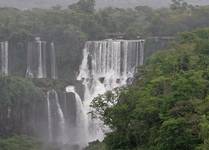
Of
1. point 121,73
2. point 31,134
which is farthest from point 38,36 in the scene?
point 31,134

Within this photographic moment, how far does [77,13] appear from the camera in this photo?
42156mm

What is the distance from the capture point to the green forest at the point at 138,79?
1566 cm

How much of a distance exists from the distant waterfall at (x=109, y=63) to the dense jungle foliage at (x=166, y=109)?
1592 cm

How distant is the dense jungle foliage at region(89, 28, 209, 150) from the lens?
15039 millimetres

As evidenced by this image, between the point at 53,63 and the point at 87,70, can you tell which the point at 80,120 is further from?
the point at 53,63

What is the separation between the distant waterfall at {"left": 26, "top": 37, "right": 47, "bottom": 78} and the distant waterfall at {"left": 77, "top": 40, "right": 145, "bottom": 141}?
2311 mm

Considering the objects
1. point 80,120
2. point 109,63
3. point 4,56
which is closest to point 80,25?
point 109,63

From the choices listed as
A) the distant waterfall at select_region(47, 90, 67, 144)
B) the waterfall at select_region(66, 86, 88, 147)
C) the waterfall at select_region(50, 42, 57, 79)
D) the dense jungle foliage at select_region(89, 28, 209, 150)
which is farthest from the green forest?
the waterfall at select_region(66, 86, 88, 147)

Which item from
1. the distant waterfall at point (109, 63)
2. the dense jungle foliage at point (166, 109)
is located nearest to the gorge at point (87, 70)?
the distant waterfall at point (109, 63)

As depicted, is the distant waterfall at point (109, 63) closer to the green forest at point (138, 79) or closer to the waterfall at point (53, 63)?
the green forest at point (138, 79)

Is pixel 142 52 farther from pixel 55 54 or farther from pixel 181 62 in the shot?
pixel 181 62

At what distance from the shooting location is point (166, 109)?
646 inches

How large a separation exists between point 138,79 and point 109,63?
14973 millimetres

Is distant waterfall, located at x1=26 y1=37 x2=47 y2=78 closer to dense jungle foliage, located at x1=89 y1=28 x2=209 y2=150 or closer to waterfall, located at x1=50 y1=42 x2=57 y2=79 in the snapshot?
waterfall, located at x1=50 y1=42 x2=57 y2=79
